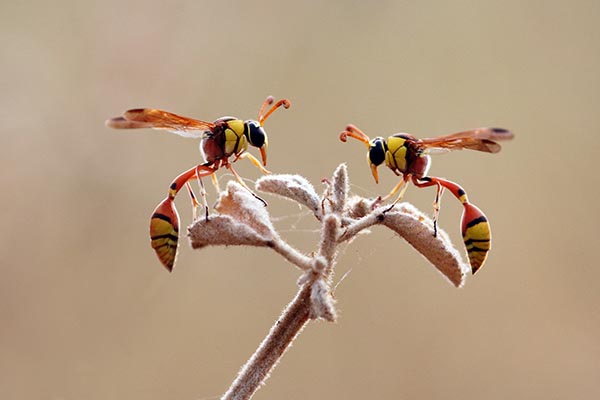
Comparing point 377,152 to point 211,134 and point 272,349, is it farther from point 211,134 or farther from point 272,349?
point 272,349

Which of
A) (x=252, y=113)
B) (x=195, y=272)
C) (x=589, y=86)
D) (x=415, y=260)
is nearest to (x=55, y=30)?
(x=252, y=113)

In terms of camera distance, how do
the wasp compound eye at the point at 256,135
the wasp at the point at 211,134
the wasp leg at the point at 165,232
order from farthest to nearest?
the wasp compound eye at the point at 256,135 < the wasp at the point at 211,134 < the wasp leg at the point at 165,232

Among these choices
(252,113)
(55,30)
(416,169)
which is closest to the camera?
(416,169)

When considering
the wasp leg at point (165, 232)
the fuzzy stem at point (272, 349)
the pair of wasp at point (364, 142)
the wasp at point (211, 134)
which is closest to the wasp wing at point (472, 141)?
the pair of wasp at point (364, 142)

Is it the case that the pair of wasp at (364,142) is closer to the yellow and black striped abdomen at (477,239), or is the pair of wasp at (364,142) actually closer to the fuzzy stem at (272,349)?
the yellow and black striped abdomen at (477,239)

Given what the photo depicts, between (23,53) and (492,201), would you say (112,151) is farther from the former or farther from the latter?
(492,201)

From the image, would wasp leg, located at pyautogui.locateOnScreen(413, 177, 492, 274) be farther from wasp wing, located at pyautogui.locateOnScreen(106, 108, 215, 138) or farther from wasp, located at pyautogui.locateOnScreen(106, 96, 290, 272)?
wasp wing, located at pyautogui.locateOnScreen(106, 108, 215, 138)

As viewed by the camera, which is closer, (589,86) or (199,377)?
(199,377)
